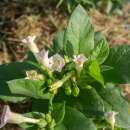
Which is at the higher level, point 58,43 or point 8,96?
point 58,43

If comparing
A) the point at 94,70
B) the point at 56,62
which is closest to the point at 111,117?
the point at 94,70

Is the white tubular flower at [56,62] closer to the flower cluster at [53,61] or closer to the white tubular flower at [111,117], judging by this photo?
the flower cluster at [53,61]

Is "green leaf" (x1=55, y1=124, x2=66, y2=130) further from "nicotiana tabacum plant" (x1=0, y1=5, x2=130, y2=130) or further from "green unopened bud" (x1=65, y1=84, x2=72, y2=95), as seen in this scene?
"green unopened bud" (x1=65, y1=84, x2=72, y2=95)

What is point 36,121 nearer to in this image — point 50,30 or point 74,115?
point 74,115

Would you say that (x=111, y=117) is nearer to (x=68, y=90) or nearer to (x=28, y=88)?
(x=68, y=90)

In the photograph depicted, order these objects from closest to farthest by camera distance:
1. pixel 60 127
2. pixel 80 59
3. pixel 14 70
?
pixel 80 59
pixel 60 127
pixel 14 70

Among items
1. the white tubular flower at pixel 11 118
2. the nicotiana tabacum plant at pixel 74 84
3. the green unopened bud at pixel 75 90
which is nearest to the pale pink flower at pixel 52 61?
the nicotiana tabacum plant at pixel 74 84
